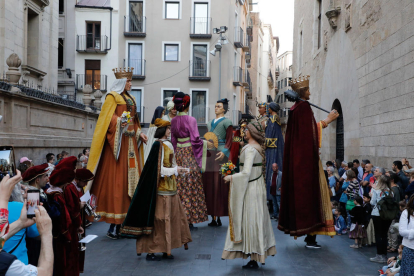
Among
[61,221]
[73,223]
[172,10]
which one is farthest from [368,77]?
[172,10]

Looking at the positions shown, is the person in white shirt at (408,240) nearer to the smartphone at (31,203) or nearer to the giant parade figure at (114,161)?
the smartphone at (31,203)

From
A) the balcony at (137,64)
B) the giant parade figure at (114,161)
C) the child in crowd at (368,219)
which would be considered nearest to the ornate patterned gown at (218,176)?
the giant parade figure at (114,161)

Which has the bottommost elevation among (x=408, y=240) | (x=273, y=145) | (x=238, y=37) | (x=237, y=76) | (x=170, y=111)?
(x=408, y=240)

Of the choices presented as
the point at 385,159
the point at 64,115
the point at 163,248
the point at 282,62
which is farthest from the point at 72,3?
the point at 282,62

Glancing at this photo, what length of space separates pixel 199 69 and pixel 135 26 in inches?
224

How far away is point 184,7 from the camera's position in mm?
31281

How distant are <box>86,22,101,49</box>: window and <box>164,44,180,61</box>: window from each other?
4776 mm

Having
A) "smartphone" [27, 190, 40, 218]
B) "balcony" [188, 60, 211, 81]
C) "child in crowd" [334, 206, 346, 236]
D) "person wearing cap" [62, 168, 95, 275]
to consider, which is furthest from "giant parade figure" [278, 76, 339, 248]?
"balcony" [188, 60, 211, 81]

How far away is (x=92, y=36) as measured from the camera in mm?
30281

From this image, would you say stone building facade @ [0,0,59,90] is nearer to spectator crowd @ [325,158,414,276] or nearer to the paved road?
the paved road

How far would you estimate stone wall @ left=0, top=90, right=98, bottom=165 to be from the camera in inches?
414

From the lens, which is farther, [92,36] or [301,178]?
[92,36]

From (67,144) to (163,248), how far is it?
9650mm

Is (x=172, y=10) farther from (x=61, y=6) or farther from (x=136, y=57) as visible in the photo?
(x=61, y=6)
